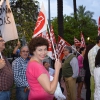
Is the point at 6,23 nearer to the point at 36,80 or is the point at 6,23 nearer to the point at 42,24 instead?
the point at 42,24

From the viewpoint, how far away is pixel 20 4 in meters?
11.5

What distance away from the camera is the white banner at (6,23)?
531cm

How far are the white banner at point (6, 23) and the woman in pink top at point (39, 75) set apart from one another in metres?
1.56

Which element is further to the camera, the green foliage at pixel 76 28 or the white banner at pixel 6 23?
the green foliage at pixel 76 28

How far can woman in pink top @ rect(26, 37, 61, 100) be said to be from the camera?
3469mm

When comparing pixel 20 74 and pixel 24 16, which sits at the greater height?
pixel 24 16

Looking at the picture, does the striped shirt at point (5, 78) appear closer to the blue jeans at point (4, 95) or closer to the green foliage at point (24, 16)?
the blue jeans at point (4, 95)

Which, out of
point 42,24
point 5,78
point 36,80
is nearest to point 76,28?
point 42,24

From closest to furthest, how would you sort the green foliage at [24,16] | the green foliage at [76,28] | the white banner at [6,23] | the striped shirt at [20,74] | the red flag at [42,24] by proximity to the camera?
the white banner at [6,23], the striped shirt at [20,74], the red flag at [42,24], the green foliage at [24,16], the green foliage at [76,28]

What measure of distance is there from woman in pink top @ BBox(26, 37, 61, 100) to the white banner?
61.5 inches

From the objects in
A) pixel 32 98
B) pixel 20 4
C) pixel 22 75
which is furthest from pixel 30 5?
pixel 32 98

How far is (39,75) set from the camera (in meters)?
3.54

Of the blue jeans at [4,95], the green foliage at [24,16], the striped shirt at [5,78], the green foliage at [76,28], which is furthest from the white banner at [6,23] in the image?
the green foliage at [76,28]

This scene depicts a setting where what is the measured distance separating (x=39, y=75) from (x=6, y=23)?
2.05 m
